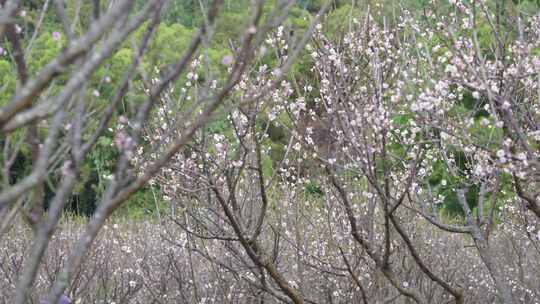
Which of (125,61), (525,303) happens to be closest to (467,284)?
(525,303)

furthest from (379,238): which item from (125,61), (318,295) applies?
(125,61)

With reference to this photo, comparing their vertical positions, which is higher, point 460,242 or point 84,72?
point 460,242

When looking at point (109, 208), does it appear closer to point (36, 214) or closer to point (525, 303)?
point (36, 214)

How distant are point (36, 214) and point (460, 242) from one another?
832 cm

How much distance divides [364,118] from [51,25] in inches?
675

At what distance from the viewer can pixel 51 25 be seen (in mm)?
20109

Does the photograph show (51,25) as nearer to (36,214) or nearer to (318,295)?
(318,295)

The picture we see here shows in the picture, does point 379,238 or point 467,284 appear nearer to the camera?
point 379,238

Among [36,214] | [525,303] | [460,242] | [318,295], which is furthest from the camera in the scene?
[460,242]

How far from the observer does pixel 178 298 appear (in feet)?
23.4

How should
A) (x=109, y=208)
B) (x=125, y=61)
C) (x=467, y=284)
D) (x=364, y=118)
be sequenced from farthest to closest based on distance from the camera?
(x=125, y=61)
(x=467, y=284)
(x=364, y=118)
(x=109, y=208)

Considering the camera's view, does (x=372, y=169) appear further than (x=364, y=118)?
No

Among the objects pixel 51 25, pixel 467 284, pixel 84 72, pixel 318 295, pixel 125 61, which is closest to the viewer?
pixel 84 72

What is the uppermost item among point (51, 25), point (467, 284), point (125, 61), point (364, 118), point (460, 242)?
point (51, 25)
